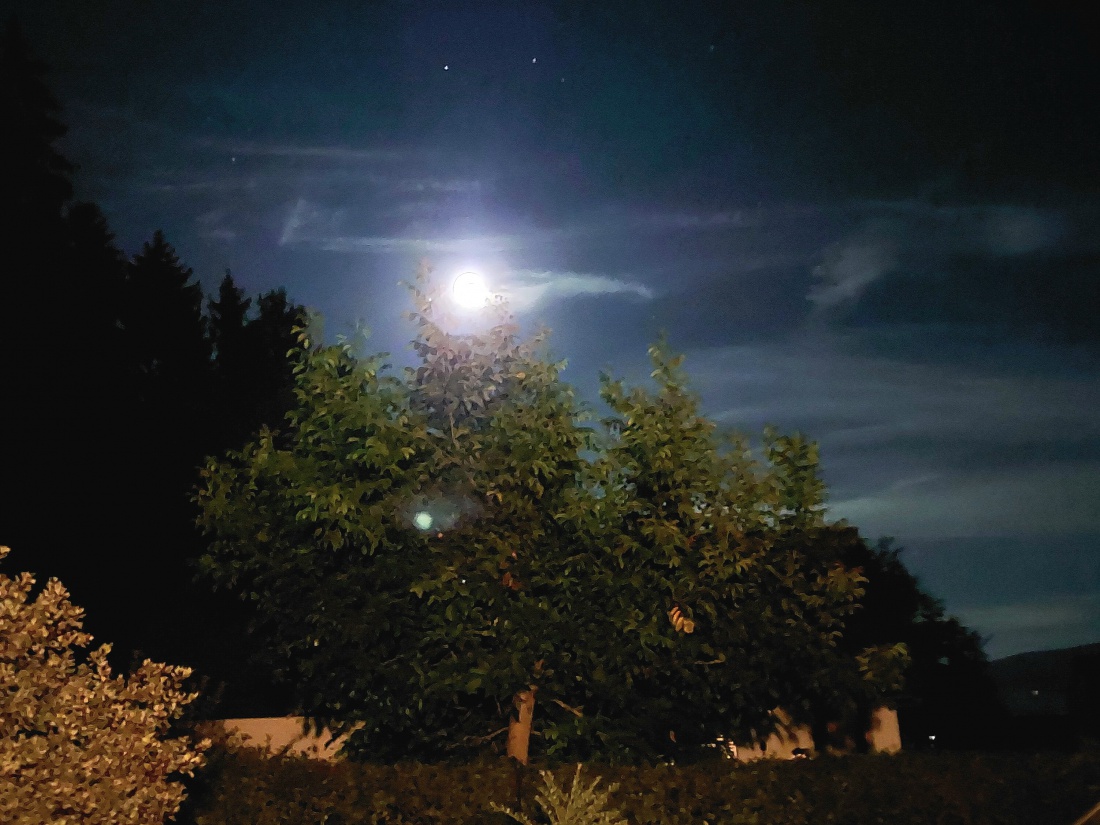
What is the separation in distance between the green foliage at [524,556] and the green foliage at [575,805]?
1.58 meters

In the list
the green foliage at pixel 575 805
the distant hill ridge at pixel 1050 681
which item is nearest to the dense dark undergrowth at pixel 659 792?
the green foliage at pixel 575 805

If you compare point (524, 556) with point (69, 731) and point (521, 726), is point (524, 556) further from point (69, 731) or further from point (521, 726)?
point (69, 731)

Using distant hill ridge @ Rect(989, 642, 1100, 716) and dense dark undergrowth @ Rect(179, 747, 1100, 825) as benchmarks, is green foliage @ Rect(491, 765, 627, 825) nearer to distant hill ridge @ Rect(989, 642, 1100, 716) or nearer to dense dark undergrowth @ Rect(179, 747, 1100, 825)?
dense dark undergrowth @ Rect(179, 747, 1100, 825)

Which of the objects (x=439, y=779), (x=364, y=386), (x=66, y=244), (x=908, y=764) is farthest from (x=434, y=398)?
(x=66, y=244)

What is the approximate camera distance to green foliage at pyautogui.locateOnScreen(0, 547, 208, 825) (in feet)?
27.0

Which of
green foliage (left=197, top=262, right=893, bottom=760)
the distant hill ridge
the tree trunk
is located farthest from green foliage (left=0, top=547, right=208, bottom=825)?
the distant hill ridge

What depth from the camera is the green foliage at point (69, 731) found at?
27.0 feet

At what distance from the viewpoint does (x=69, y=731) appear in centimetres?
854

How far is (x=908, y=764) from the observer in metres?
11.4

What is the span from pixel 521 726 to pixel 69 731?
16.8 ft

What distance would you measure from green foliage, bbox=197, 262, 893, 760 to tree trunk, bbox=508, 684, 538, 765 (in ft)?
0.75

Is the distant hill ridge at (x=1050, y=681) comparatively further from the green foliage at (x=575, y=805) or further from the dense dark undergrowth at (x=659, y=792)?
the green foliage at (x=575, y=805)

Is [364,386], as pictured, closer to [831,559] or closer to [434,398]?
[434,398]

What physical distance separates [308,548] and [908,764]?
6.66 meters
